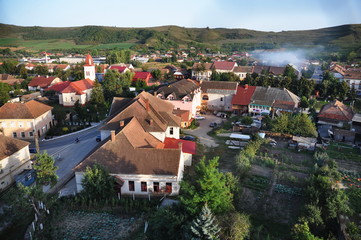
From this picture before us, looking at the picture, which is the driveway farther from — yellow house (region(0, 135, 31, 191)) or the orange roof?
the orange roof

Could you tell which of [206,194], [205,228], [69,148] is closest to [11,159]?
[69,148]

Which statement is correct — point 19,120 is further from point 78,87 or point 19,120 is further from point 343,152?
point 343,152

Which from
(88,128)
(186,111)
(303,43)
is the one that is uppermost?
(303,43)

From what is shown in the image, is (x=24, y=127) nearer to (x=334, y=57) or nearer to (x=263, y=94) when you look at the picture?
(x=263, y=94)

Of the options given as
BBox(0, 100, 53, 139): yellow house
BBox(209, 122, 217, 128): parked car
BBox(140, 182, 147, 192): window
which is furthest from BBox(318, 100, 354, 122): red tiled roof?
BBox(0, 100, 53, 139): yellow house

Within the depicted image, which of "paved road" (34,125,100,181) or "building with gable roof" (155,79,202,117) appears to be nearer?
"paved road" (34,125,100,181)

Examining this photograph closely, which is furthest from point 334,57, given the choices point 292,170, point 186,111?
point 292,170
